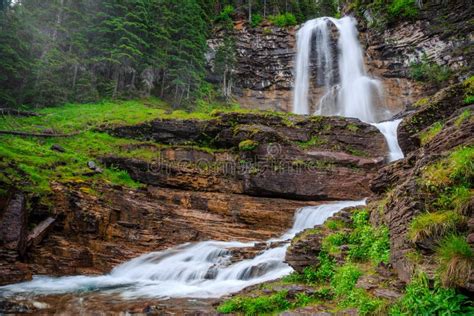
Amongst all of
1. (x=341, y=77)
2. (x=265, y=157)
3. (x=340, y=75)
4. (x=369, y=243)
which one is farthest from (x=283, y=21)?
(x=369, y=243)

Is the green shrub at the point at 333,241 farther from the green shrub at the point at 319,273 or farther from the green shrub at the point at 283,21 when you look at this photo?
the green shrub at the point at 283,21

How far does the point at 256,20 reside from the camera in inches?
1841

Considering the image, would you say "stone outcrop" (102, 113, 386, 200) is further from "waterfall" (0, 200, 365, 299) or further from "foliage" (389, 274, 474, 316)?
"foliage" (389, 274, 474, 316)

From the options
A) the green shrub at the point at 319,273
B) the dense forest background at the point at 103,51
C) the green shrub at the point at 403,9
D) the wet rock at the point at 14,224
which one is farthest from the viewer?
the green shrub at the point at 403,9

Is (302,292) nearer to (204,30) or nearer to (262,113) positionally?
(262,113)

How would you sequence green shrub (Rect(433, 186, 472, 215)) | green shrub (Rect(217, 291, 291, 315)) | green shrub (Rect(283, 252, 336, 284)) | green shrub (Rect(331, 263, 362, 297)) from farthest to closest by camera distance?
green shrub (Rect(283, 252, 336, 284)) < green shrub (Rect(217, 291, 291, 315)) < green shrub (Rect(331, 263, 362, 297)) < green shrub (Rect(433, 186, 472, 215))

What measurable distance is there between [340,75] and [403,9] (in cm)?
943

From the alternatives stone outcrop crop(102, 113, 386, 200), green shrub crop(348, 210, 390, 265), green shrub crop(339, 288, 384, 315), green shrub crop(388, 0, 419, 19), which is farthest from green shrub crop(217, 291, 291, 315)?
green shrub crop(388, 0, 419, 19)

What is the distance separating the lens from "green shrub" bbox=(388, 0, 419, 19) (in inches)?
1395

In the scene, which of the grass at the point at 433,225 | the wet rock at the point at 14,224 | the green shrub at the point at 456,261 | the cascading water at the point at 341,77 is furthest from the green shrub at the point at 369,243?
the cascading water at the point at 341,77

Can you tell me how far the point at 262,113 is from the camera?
75.0 feet

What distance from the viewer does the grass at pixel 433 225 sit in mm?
5539

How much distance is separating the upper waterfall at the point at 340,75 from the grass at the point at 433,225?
27.9m

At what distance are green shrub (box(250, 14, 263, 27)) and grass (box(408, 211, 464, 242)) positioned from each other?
4304cm
